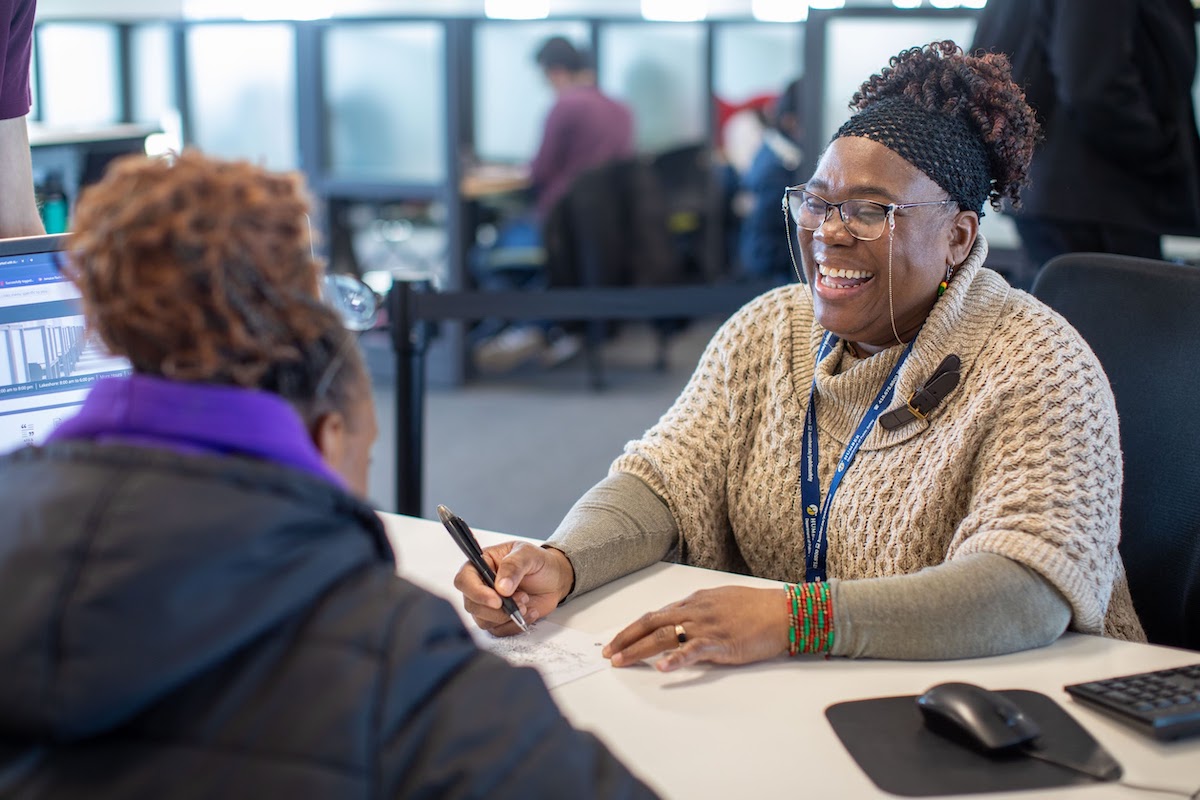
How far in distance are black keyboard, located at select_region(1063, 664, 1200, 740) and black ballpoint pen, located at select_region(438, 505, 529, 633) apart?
0.56 m

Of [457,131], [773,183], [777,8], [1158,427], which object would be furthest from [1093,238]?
[777,8]

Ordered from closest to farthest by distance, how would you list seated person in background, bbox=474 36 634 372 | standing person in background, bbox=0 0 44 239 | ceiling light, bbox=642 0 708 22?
standing person in background, bbox=0 0 44 239 → seated person in background, bbox=474 36 634 372 → ceiling light, bbox=642 0 708 22

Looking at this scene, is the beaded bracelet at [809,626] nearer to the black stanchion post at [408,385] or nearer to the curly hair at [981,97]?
the curly hair at [981,97]

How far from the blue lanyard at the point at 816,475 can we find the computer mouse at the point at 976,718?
453 millimetres

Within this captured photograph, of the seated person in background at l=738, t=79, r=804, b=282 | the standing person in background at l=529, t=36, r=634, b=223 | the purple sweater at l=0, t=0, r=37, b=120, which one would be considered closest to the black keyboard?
the purple sweater at l=0, t=0, r=37, b=120

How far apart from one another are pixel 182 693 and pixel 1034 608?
0.89 meters

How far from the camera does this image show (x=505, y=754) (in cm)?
77

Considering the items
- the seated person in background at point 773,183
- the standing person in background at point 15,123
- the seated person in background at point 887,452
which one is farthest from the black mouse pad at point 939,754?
the seated person in background at point 773,183

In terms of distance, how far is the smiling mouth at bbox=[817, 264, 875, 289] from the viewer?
157 cm

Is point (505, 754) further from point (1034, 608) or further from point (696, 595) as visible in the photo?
point (1034, 608)

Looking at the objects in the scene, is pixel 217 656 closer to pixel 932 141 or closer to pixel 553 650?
pixel 553 650

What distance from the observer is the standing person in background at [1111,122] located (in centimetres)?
262

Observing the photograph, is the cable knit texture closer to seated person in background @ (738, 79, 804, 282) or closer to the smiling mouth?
the smiling mouth

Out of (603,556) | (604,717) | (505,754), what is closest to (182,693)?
(505,754)
